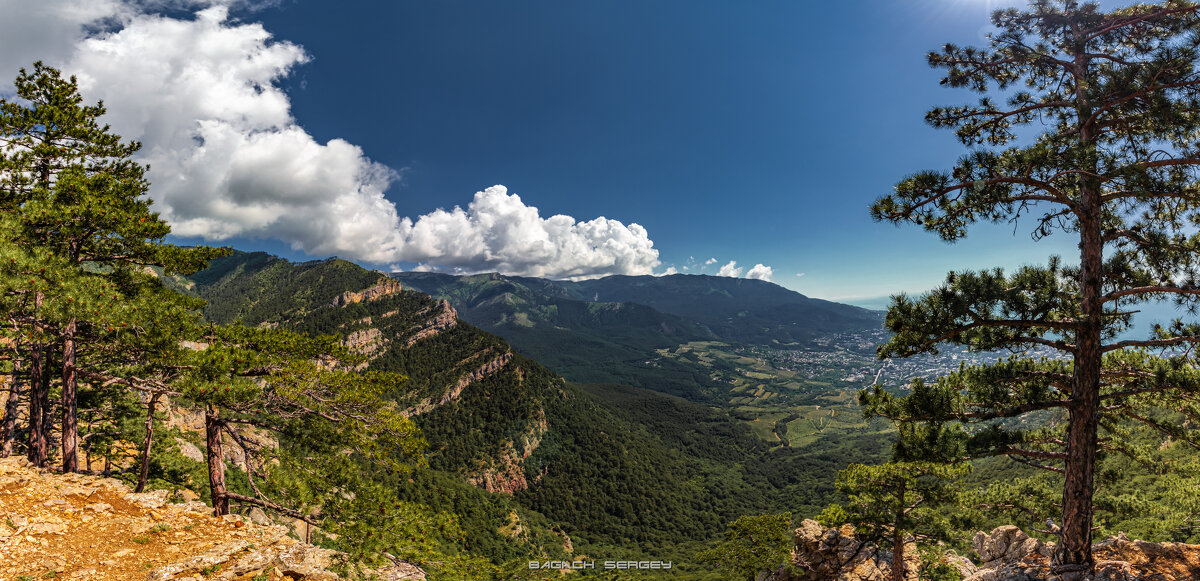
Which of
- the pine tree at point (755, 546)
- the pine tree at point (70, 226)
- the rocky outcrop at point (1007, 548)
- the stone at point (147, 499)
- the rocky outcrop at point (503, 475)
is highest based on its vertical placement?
the pine tree at point (70, 226)

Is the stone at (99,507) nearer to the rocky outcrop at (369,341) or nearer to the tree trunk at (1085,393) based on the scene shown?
the tree trunk at (1085,393)

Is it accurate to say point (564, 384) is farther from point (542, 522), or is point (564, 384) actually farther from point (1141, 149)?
point (1141, 149)

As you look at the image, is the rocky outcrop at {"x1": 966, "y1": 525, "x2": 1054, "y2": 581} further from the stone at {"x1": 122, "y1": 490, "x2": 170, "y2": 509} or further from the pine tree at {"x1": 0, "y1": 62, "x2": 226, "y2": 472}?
the pine tree at {"x1": 0, "y1": 62, "x2": 226, "y2": 472}

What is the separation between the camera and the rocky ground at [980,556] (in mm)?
10391

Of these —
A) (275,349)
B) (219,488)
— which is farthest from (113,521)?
(275,349)

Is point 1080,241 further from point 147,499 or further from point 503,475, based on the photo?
point 503,475

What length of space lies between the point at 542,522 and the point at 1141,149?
12728 centimetres

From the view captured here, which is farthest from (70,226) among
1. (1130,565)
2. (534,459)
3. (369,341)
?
(369,341)

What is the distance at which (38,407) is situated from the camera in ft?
38.6

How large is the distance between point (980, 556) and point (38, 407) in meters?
43.2

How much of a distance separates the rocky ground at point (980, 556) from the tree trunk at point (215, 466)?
20049mm

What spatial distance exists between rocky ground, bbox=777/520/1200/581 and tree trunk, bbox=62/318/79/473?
984 inches

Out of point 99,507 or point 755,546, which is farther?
point 755,546

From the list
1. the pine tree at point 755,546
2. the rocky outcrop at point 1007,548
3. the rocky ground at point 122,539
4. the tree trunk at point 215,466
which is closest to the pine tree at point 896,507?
the rocky outcrop at point 1007,548
